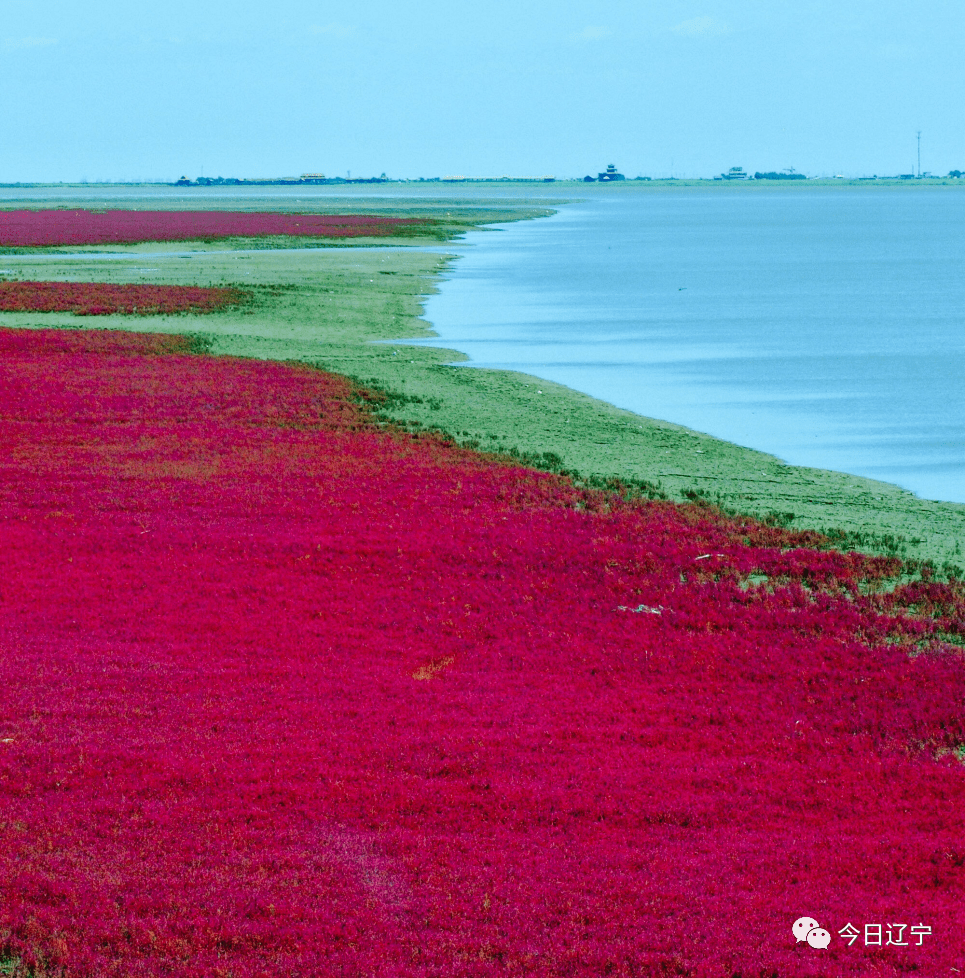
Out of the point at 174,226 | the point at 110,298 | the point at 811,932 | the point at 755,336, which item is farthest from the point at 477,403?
the point at 174,226

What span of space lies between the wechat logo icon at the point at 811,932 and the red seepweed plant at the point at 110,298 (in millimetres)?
45542

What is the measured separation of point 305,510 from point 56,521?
4.17 meters

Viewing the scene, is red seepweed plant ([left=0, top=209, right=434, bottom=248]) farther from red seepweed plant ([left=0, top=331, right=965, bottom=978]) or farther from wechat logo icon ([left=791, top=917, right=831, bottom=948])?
wechat logo icon ([left=791, top=917, right=831, bottom=948])

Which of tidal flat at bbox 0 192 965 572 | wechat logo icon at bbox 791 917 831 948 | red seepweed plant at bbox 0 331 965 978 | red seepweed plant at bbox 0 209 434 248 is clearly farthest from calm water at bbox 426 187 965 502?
wechat logo icon at bbox 791 917 831 948

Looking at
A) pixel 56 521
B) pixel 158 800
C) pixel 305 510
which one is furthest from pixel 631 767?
pixel 56 521

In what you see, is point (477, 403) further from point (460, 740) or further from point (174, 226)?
point (174, 226)

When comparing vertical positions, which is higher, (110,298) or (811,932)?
(110,298)

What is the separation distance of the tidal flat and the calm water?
1.51m

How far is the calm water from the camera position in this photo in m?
30.3

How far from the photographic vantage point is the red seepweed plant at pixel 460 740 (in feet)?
27.8

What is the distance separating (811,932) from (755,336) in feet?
138

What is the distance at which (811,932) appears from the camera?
847cm

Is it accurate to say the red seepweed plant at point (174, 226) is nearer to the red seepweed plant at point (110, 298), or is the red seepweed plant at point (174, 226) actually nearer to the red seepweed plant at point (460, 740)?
the red seepweed plant at point (110, 298)

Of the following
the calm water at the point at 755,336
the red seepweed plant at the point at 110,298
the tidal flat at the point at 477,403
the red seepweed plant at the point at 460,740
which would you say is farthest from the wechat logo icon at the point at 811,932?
the red seepweed plant at the point at 110,298
